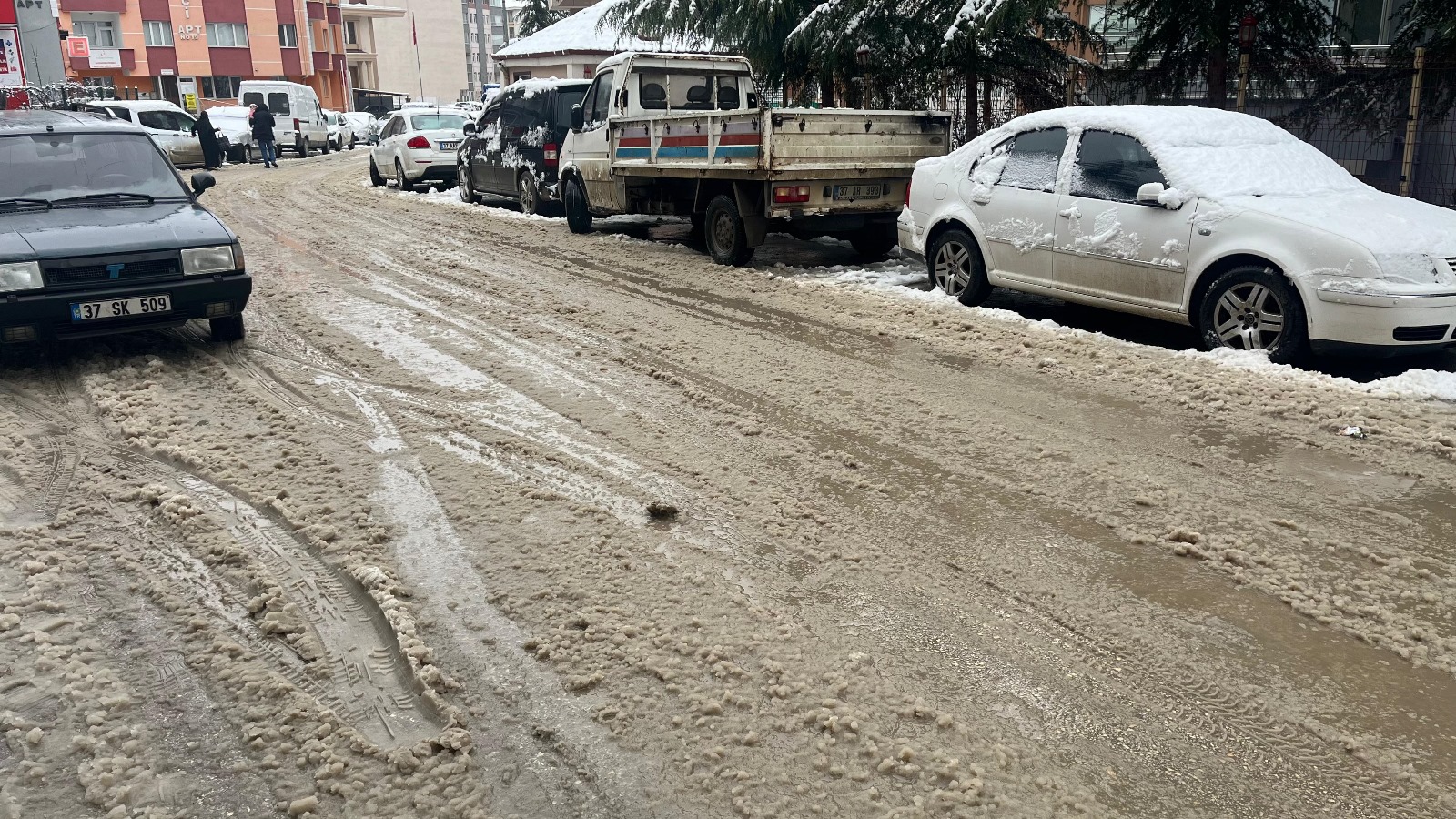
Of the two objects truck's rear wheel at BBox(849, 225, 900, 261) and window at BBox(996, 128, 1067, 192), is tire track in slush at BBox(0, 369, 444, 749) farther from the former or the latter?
truck's rear wheel at BBox(849, 225, 900, 261)

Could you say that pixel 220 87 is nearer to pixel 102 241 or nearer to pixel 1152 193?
pixel 102 241

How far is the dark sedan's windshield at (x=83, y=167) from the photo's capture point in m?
7.66

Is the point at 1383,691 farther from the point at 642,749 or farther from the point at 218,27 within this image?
the point at 218,27

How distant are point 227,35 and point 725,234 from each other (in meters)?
65.7

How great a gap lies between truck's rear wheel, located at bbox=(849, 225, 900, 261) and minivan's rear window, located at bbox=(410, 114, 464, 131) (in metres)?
12.4

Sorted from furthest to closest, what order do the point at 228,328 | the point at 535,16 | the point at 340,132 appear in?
the point at 340,132 → the point at 535,16 → the point at 228,328

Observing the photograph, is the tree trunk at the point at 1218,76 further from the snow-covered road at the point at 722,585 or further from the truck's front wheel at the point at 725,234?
the snow-covered road at the point at 722,585

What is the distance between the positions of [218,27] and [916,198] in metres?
67.9

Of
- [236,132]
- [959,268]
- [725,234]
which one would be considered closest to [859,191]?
[725,234]

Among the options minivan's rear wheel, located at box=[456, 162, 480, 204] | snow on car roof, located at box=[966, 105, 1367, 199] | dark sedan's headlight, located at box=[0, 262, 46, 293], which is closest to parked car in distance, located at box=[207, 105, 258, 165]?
minivan's rear wheel, located at box=[456, 162, 480, 204]

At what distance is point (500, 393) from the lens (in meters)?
6.40

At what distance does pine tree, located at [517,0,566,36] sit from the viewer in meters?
39.2

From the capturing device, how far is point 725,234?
1170 centimetres

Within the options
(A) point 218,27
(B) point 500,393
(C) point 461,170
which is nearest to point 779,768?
(B) point 500,393
